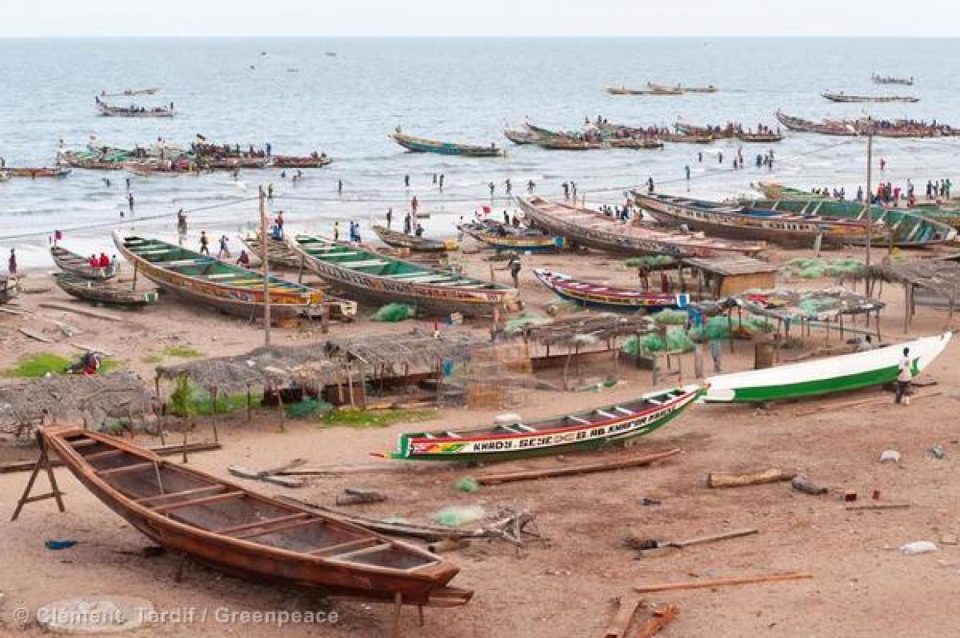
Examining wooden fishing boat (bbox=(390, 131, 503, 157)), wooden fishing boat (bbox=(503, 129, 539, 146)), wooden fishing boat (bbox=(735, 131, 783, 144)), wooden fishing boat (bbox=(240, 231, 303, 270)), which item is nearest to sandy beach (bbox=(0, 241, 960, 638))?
wooden fishing boat (bbox=(240, 231, 303, 270))

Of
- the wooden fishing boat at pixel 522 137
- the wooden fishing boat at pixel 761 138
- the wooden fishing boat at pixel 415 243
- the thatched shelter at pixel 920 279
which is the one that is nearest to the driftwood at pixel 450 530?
the thatched shelter at pixel 920 279

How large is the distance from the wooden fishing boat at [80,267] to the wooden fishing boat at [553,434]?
18201 millimetres

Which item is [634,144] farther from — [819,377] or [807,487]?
[807,487]

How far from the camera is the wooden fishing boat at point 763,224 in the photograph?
44.4m

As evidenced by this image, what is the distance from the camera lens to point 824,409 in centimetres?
2459

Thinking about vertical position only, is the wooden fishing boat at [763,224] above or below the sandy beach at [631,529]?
above

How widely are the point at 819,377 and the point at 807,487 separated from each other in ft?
18.5

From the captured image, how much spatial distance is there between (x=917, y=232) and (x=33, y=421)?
1175 inches

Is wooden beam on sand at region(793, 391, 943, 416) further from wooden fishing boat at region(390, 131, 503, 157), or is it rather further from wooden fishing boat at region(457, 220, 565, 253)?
wooden fishing boat at region(390, 131, 503, 157)

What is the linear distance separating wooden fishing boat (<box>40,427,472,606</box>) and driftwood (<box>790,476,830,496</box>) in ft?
23.0

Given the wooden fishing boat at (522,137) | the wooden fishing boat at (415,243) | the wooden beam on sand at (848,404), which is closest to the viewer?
the wooden beam on sand at (848,404)

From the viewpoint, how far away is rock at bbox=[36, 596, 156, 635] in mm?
14492

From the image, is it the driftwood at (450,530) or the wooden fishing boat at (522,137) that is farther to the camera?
the wooden fishing boat at (522,137)

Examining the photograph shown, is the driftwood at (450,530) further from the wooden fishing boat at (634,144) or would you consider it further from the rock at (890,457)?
the wooden fishing boat at (634,144)
